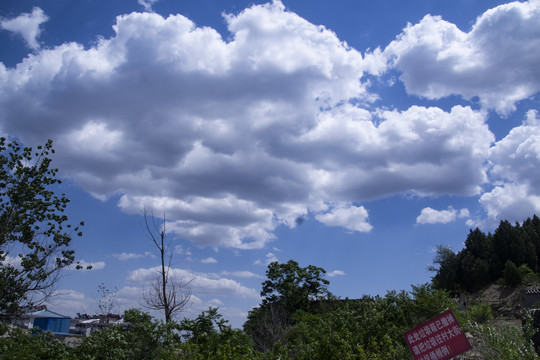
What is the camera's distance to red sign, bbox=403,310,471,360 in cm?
624

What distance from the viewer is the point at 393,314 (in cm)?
1446

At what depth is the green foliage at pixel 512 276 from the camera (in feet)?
157

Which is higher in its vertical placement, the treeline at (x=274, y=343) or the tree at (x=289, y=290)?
the tree at (x=289, y=290)

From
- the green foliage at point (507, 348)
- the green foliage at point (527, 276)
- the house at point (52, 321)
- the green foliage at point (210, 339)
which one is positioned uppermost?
the house at point (52, 321)

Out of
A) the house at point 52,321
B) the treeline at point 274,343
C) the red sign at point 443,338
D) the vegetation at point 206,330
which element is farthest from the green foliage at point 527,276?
the house at point 52,321

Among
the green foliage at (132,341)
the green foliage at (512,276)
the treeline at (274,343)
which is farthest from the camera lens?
the green foliage at (512,276)

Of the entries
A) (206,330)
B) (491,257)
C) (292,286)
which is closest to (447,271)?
(491,257)

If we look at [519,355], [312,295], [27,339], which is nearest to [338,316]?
[519,355]

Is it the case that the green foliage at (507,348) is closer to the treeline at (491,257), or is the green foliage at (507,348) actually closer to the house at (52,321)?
the treeline at (491,257)

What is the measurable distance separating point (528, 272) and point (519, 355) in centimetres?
5120

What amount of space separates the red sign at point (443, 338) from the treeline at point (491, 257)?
167 ft

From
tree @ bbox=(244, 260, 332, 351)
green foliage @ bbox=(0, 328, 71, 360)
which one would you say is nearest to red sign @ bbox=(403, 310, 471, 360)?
green foliage @ bbox=(0, 328, 71, 360)

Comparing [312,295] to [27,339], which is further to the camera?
[312,295]

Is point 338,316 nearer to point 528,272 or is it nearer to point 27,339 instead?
point 27,339
